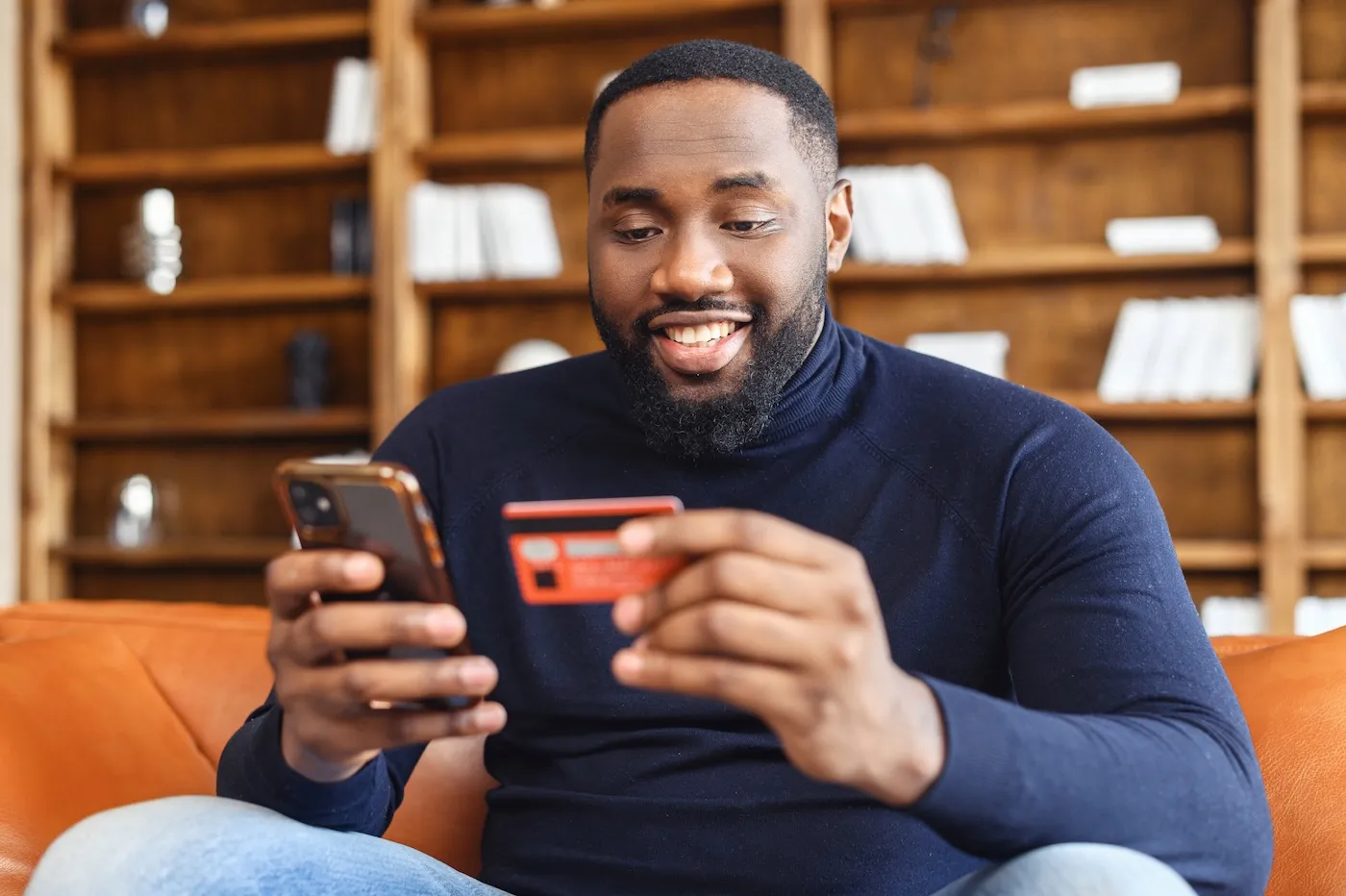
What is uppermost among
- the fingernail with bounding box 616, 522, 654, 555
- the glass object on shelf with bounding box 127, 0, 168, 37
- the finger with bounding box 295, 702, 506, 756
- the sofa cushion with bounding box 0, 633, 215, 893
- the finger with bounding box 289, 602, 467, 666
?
the glass object on shelf with bounding box 127, 0, 168, 37

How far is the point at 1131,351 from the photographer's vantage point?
2.92 m

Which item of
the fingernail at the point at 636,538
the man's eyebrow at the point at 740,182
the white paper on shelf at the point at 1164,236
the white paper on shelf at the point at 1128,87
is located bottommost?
the fingernail at the point at 636,538

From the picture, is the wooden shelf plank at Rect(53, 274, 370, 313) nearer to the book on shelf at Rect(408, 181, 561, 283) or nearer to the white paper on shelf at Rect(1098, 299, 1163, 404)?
the book on shelf at Rect(408, 181, 561, 283)

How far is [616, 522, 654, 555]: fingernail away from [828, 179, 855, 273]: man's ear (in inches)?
29.5

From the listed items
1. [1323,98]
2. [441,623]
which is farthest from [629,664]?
[1323,98]

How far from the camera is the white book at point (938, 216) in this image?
9.64 ft

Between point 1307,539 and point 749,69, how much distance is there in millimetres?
2335

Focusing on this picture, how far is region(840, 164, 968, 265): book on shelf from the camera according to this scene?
2938 mm

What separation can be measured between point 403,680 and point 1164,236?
2.57 metres

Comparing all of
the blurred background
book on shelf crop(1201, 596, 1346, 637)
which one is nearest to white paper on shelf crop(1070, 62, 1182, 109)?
the blurred background

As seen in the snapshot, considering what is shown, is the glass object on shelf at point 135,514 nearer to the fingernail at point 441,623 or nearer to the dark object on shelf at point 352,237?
the dark object on shelf at point 352,237

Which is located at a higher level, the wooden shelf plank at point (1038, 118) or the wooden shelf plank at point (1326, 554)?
the wooden shelf plank at point (1038, 118)

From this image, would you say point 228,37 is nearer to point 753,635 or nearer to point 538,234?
point 538,234

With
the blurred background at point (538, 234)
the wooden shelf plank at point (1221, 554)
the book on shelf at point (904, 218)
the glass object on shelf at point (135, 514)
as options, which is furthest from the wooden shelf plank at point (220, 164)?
the wooden shelf plank at point (1221, 554)
